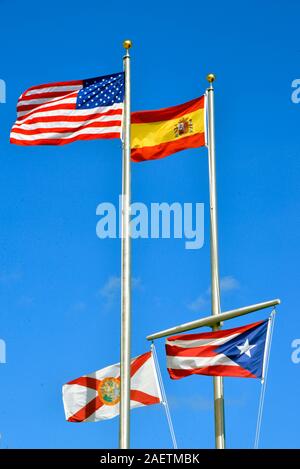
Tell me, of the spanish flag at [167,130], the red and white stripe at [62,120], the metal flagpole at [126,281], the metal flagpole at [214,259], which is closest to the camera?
the metal flagpole at [126,281]

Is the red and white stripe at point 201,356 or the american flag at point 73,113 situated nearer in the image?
the red and white stripe at point 201,356

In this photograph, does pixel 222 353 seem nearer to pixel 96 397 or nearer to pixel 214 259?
pixel 214 259

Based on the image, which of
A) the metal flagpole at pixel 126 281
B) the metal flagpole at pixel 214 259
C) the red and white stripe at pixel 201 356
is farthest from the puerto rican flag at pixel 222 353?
the metal flagpole at pixel 126 281

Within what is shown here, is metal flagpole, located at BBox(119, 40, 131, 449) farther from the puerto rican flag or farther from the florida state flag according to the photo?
the florida state flag

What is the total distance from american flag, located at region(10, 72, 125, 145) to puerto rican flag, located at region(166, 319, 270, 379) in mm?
5884

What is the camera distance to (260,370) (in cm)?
2419

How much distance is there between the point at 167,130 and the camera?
2833 centimetres

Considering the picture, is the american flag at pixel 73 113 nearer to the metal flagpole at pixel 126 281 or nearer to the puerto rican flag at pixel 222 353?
the metal flagpole at pixel 126 281

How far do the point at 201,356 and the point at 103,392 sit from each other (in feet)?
11.9

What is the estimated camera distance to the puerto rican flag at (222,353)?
2438 cm

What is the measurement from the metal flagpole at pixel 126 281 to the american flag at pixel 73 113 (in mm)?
Result: 259

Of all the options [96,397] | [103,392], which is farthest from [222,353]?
[96,397]

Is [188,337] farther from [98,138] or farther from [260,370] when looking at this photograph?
[98,138]
